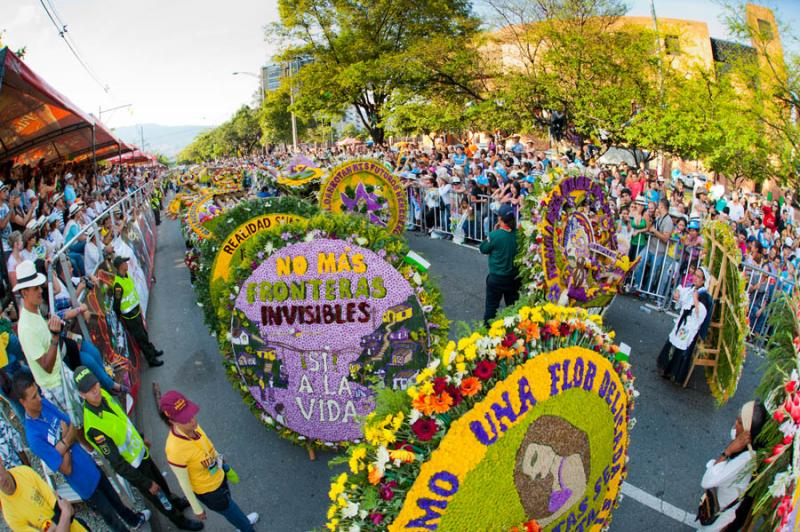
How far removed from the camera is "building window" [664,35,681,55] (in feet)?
55.1

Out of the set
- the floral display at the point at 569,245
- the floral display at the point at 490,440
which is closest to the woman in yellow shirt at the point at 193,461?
the floral display at the point at 490,440

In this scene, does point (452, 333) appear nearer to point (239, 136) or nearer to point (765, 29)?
point (765, 29)

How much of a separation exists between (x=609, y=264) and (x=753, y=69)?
37.4 ft

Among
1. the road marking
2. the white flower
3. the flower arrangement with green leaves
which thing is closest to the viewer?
the white flower

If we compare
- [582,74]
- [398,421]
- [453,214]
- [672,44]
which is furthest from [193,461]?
[672,44]

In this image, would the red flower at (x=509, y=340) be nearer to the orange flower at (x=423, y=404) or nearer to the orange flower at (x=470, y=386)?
the orange flower at (x=470, y=386)

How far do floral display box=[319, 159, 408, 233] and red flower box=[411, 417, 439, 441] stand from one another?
7.68 meters

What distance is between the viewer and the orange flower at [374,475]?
237 cm

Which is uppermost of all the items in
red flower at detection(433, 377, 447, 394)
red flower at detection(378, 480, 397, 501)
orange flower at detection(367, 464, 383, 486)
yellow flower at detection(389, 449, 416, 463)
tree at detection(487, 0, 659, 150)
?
tree at detection(487, 0, 659, 150)

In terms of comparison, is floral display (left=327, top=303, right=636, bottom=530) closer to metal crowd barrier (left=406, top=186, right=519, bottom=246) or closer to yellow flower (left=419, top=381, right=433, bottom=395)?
yellow flower (left=419, top=381, right=433, bottom=395)

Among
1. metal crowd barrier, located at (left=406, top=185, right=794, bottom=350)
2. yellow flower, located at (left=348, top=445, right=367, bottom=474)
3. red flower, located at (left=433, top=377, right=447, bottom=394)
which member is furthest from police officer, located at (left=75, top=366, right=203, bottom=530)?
metal crowd barrier, located at (left=406, top=185, right=794, bottom=350)

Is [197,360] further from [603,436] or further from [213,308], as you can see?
[603,436]

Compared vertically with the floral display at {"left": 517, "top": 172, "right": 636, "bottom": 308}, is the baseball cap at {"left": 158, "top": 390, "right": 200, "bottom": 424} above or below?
below

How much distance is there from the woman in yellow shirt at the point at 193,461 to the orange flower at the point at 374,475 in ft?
5.96
